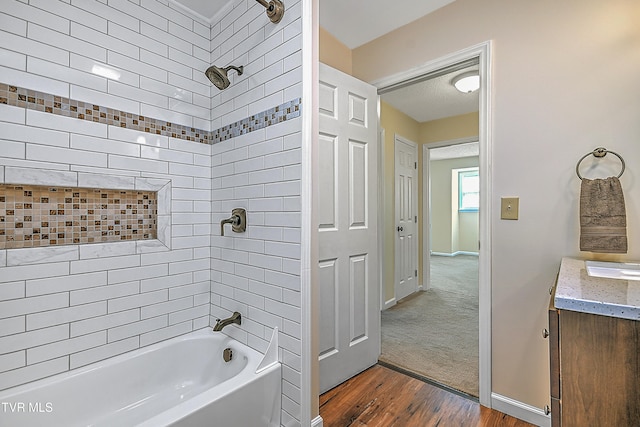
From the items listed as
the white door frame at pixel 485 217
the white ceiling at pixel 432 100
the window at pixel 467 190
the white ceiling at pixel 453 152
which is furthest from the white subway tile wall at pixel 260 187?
the window at pixel 467 190

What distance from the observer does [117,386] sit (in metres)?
1.54

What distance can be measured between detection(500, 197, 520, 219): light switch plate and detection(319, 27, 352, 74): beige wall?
1667mm

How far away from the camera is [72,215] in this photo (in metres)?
1.49

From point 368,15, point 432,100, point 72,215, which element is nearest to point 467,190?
point 432,100

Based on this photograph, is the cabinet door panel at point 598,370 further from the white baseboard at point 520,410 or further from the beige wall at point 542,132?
the white baseboard at point 520,410

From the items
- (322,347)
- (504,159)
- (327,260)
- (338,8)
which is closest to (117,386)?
(322,347)

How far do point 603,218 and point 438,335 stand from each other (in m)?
1.88

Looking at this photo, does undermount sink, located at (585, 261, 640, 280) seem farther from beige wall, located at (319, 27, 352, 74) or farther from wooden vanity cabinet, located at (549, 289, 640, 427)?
beige wall, located at (319, 27, 352, 74)

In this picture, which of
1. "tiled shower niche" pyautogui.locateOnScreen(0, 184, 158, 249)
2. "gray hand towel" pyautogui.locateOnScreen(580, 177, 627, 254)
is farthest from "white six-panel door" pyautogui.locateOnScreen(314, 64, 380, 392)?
"gray hand towel" pyautogui.locateOnScreen(580, 177, 627, 254)

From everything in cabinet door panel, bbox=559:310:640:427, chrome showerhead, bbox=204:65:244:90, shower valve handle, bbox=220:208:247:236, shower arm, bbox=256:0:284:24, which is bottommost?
cabinet door panel, bbox=559:310:640:427

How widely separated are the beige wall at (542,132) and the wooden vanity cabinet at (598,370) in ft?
3.26

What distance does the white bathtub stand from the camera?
123 centimetres

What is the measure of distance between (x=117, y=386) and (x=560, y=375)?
6.27ft

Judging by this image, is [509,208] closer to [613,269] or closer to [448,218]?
[613,269]
